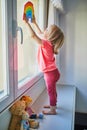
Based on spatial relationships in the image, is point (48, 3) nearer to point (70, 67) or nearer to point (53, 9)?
point (53, 9)

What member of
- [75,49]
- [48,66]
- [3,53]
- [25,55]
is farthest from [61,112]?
[75,49]

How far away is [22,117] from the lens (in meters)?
1.13

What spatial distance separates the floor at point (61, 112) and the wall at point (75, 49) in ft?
1.10

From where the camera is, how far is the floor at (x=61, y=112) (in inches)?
48.2

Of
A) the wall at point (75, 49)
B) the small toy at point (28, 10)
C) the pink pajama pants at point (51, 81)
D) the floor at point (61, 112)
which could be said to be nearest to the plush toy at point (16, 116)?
the floor at point (61, 112)

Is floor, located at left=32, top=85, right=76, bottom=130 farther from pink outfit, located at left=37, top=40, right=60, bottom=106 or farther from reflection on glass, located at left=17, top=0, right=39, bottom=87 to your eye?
reflection on glass, located at left=17, top=0, right=39, bottom=87

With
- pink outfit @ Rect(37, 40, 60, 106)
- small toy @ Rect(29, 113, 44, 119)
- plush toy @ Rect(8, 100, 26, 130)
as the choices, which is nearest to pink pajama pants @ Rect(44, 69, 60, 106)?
pink outfit @ Rect(37, 40, 60, 106)

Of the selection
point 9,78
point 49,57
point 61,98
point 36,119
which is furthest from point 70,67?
point 9,78

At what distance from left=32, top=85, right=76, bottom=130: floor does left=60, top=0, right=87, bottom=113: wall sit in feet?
1.10

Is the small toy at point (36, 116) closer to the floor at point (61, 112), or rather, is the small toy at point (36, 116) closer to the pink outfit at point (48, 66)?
the floor at point (61, 112)

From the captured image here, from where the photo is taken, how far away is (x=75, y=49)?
7.98 ft

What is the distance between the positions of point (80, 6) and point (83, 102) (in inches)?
51.1

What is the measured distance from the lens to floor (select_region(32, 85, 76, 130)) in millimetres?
1225

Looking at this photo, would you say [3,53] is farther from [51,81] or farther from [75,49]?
[75,49]
